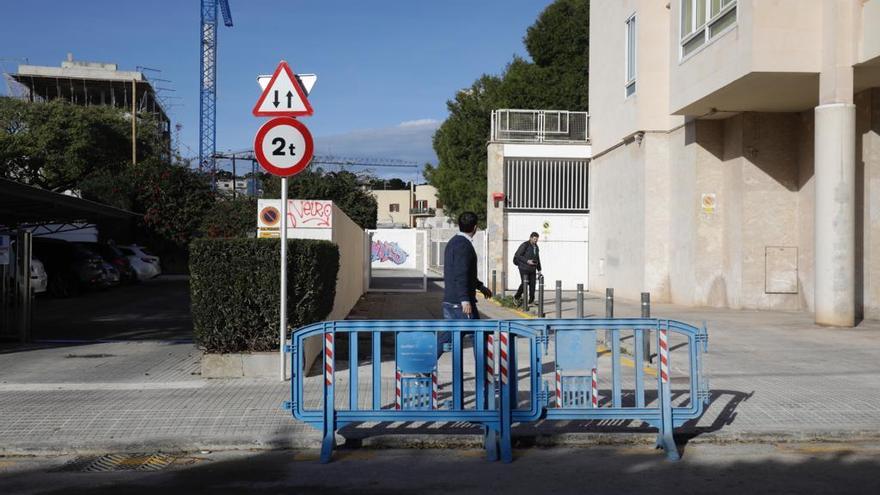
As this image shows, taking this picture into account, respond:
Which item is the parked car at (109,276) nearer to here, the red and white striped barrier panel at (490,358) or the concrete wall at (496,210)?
the concrete wall at (496,210)

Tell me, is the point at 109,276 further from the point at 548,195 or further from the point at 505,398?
the point at 505,398

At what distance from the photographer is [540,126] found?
28.3m

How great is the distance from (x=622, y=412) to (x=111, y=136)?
1948 inches

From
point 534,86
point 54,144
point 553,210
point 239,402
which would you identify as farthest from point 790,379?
point 54,144

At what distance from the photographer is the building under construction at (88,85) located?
243 feet

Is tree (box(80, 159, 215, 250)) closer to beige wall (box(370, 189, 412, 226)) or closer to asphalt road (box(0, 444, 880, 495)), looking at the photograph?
asphalt road (box(0, 444, 880, 495))

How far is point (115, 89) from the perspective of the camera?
77.4 metres

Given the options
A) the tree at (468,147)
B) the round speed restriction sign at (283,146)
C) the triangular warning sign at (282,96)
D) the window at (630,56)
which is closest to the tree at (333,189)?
the tree at (468,147)

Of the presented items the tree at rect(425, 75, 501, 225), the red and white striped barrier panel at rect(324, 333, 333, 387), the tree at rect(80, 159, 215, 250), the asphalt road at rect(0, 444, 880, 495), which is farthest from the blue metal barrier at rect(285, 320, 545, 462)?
the tree at rect(425, 75, 501, 225)

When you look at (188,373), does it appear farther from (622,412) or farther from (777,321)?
(777,321)

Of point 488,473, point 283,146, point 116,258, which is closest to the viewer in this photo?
point 488,473

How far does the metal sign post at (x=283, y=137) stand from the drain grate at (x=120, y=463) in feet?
8.13

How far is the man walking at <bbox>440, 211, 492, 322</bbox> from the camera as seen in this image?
8211 mm

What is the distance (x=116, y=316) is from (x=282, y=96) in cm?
1105
